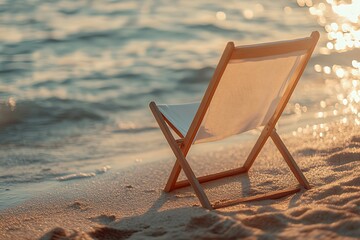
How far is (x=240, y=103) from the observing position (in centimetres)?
420

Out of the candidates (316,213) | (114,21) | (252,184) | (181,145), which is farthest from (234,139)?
(114,21)

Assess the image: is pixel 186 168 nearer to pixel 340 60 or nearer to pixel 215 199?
pixel 215 199

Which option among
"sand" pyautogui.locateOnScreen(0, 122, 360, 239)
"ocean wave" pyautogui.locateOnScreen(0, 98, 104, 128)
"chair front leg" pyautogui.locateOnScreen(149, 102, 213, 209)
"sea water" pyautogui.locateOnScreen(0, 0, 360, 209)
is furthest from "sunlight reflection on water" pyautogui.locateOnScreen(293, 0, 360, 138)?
"ocean wave" pyautogui.locateOnScreen(0, 98, 104, 128)

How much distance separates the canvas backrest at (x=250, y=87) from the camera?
3.95 metres

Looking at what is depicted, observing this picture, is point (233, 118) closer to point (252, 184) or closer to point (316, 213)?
point (252, 184)

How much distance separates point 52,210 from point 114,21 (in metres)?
7.87

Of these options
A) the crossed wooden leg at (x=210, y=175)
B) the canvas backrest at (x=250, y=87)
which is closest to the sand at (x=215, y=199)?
the crossed wooden leg at (x=210, y=175)

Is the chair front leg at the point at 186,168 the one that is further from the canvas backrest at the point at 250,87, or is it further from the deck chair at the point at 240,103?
the canvas backrest at the point at 250,87

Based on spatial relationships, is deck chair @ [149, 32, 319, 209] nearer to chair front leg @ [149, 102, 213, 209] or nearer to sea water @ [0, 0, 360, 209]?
chair front leg @ [149, 102, 213, 209]

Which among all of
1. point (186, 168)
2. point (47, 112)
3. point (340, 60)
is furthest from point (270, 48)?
point (340, 60)

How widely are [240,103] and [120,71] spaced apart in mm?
4853

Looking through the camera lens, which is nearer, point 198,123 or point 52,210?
point 198,123

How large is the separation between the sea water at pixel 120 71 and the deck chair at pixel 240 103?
1.16 meters

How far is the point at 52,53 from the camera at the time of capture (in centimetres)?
977
